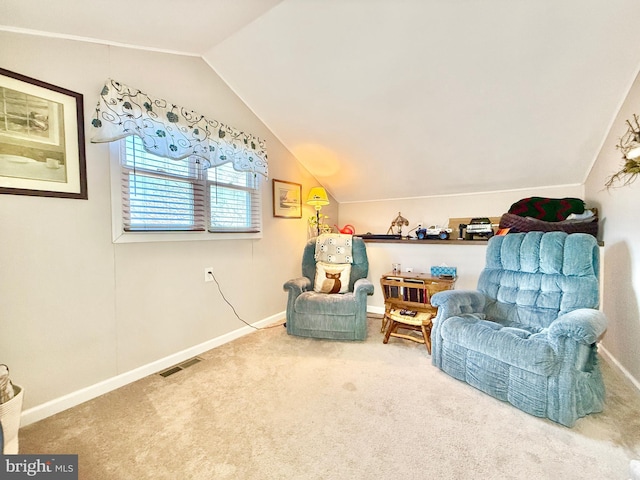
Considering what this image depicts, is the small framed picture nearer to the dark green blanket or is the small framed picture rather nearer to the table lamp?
the table lamp

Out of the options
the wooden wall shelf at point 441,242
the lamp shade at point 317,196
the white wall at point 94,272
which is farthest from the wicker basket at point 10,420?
the wooden wall shelf at point 441,242

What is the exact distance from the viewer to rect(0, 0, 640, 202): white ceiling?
5.84 ft

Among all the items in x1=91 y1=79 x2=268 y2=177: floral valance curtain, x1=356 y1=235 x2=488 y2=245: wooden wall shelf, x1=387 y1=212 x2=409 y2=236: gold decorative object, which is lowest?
x1=356 y1=235 x2=488 y2=245: wooden wall shelf

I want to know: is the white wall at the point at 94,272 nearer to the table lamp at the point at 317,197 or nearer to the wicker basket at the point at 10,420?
the wicker basket at the point at 10,420

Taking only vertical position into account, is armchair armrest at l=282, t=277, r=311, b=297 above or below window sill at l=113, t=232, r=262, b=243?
below

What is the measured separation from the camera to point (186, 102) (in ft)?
8.25

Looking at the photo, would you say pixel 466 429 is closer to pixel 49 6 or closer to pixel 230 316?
pixel 230 316

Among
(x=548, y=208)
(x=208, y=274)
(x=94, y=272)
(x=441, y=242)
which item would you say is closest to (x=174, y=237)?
(x=208, y=274)

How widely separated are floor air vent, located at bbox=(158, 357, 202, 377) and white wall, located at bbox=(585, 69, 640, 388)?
3224 mm

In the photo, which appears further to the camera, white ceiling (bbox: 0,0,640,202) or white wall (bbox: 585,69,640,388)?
white wall (bbox: 585,69,640,388)

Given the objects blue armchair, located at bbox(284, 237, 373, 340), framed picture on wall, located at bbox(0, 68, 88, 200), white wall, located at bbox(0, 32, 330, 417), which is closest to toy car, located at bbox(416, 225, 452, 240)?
blue armchair, located at bbox(284, 237, 373, 340)

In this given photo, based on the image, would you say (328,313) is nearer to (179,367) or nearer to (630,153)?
(179,367)

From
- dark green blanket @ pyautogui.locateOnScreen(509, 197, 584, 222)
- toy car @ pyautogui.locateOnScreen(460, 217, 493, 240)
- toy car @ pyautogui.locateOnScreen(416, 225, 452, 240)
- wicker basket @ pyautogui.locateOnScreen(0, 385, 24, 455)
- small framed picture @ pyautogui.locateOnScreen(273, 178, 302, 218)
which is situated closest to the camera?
wicker basket @ pyautogui.locateOnScreen(0, 385, 24, 455)

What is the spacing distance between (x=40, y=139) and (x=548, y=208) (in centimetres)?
396
